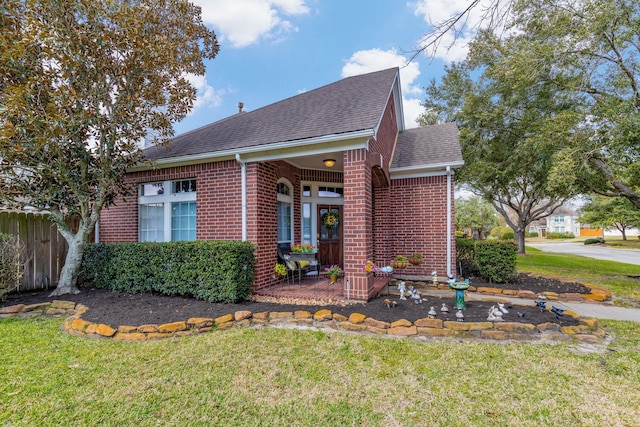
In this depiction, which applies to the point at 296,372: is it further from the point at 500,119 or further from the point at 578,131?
the point at 500,119

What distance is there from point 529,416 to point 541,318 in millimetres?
2783

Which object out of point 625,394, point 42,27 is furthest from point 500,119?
point 42,27

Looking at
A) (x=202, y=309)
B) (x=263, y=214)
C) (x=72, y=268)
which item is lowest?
(x=202, y=309)

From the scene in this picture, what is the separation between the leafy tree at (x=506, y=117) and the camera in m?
10.1

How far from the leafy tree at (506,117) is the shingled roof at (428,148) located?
116 inches

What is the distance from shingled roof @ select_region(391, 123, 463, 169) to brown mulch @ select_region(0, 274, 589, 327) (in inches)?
147

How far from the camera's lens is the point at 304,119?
7.30 m

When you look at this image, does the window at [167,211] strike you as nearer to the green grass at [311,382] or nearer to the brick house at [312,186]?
the brick house at [312,186]

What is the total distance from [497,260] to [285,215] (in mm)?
5786

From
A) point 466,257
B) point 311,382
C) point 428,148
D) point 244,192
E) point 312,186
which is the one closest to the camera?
point 311,382

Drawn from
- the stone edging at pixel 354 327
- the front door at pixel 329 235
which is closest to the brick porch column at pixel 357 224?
the stone edging at pixel 354 327

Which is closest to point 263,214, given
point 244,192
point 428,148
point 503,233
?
point 244,192

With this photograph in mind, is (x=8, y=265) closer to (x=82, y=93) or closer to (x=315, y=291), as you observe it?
(x=82, y=93)

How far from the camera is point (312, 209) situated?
8883 mm
